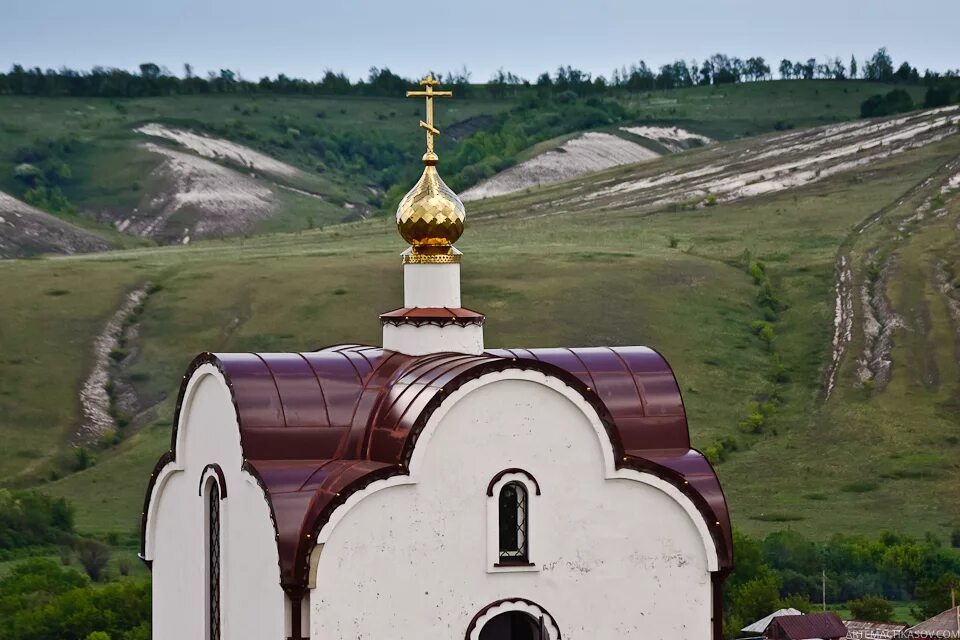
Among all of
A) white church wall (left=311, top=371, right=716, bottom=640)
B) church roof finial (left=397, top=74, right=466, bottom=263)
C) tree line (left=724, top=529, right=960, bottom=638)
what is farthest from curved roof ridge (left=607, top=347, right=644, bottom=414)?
tree line (left=724, top=529, right=960, bottom=638)

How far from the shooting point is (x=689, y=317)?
81.2 metres

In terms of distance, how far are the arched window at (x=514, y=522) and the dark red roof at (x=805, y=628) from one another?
26573 millimetres

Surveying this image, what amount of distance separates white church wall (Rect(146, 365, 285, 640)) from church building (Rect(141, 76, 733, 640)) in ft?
0.11

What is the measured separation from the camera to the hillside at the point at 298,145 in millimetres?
141750

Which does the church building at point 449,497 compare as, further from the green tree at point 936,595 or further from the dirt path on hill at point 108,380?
the dirt path on hill at point 108,380

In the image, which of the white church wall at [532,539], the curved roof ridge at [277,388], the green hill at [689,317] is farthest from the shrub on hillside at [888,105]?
the curved roof ridge at [277,388]

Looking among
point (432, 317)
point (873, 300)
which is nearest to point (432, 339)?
point (432, 317)

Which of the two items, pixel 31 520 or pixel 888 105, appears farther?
pixel 888 105

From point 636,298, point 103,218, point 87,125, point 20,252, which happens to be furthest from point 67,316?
point 87,125

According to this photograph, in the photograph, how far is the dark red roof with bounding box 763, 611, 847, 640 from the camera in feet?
150

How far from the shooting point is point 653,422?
20.8m

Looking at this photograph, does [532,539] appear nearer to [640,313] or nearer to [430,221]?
[430,221]

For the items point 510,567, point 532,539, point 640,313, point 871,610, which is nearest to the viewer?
point 510,567

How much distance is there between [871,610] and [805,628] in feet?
18.8
